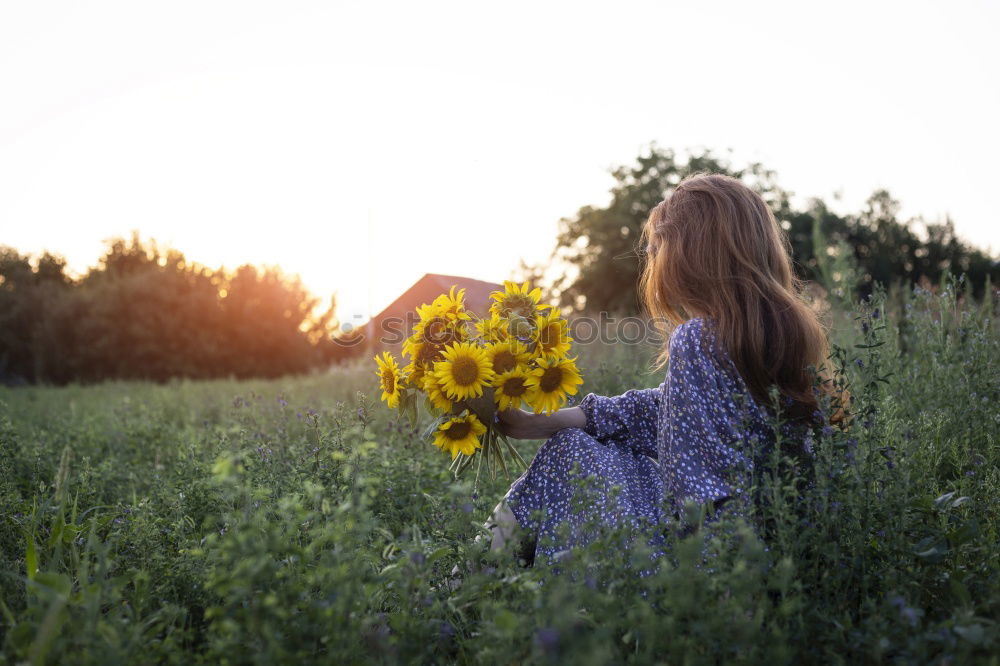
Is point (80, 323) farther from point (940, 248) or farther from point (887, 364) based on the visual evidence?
point (940, 248)

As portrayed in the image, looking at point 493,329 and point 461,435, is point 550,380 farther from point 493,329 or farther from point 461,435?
point 461,435

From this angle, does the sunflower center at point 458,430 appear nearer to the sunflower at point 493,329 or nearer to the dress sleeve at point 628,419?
the sunflower at point 493,329

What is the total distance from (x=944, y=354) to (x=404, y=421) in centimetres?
302

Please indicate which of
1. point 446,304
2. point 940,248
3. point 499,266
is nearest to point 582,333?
point 499,266

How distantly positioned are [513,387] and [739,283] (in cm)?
83

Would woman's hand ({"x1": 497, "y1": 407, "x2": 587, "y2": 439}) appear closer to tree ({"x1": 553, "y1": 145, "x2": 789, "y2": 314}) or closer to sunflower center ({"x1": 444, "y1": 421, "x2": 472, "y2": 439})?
sunflower center ({"x1": 444, "y1": 421, "x2": 472, "y2": 439})

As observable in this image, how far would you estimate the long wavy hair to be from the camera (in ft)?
7.42

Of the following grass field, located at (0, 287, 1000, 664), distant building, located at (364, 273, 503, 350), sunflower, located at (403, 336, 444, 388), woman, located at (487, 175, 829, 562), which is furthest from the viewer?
distant building, located at (364, 273, 503, 350)

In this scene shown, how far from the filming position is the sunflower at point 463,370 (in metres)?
2.24

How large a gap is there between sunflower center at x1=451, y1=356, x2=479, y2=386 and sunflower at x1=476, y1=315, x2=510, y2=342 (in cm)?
10

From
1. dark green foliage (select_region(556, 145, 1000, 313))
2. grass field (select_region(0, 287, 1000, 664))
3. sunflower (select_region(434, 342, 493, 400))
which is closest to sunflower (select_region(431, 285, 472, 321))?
sunflower (select_region(434, 342, 493, 400))

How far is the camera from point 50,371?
22781mm

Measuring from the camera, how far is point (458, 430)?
238cm

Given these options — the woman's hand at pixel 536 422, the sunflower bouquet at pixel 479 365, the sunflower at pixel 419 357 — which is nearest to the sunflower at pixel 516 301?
the sunflower bouquet at pixel 479 365
